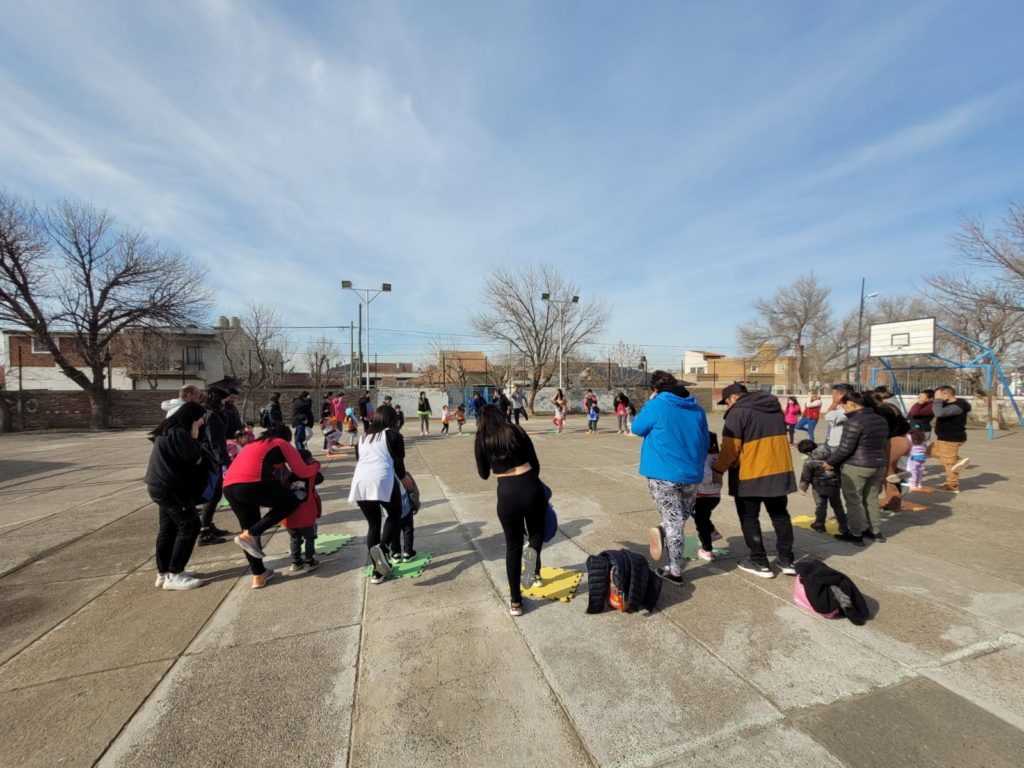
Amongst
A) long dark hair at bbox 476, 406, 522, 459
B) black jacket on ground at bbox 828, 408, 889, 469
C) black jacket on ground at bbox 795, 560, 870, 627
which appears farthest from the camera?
black jacket on ground at bbox 828, 408, 889, 469

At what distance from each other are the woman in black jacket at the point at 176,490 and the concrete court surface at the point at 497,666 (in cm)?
21

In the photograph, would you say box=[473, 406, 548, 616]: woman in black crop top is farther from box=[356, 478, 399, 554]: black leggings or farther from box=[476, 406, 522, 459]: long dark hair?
box=[356, 478, 399, 554]: black leggings

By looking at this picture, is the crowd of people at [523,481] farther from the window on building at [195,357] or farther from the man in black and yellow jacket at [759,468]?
the window on building at [195,357]

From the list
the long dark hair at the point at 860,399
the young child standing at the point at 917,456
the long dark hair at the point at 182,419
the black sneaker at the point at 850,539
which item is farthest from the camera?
the young child standing at the point at 917,456

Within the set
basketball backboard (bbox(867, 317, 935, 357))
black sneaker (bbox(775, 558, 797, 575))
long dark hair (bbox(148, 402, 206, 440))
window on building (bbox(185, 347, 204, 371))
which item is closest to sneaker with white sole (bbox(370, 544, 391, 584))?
long dark hair (bbox(148, 402, 206, 440))

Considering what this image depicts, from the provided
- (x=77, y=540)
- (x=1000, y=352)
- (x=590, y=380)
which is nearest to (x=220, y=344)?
(x=590, y=380)

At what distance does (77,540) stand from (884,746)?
746 centimetres

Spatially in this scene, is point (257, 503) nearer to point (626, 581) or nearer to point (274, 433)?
point (274, 433)

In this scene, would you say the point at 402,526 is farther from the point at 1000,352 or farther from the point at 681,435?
the point at 1000,352

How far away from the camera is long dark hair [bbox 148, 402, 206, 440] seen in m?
3.85

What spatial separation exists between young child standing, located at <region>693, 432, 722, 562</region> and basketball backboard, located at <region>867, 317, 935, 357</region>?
2195cm

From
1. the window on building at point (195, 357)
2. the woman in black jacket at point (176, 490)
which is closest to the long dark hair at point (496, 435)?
the woman in black jacket at point (176, 490)

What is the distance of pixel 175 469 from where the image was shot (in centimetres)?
380

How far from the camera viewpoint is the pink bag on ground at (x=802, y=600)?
3033 mm
